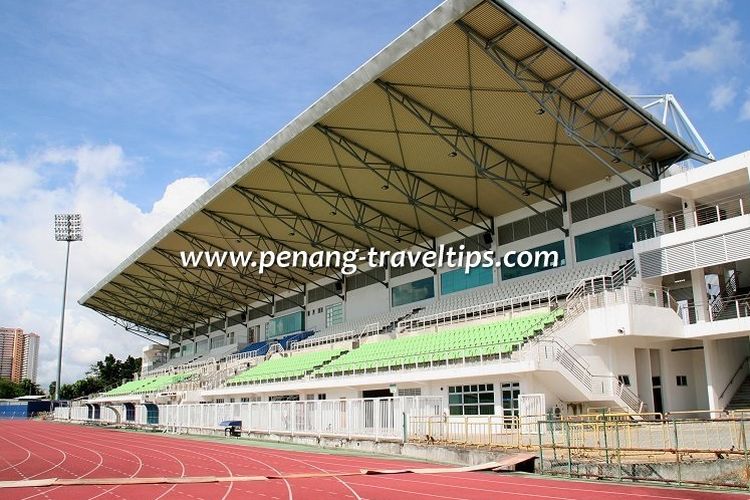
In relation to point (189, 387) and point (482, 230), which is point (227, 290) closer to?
point (189, 387)

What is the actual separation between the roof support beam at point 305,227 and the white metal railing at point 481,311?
9.08 metres

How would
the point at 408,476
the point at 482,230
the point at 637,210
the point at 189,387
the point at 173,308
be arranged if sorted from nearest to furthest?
1. the point at 408,476
2. the point at 637,210
3. the point at 482,230
4. the point at 189,387
5. the point at 173,308

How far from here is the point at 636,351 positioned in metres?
28.7

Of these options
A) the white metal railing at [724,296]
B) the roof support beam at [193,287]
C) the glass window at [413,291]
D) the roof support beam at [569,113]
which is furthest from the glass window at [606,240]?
the roof support beam at [193,287]

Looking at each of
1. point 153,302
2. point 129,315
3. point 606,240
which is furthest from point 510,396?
point 129,315

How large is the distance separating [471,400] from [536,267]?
11890mm

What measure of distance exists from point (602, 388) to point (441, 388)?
270 inches

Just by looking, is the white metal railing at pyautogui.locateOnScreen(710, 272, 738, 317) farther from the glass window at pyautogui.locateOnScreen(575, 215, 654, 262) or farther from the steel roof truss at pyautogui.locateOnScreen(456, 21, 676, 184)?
the steel roof truss at pyautogui.locateOnScreen(456, 21, 676, 184)

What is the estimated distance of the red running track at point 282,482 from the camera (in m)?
13.2

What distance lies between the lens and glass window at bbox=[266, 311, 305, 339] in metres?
62.3

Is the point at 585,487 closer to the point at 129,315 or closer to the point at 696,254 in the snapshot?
the point at 696,254

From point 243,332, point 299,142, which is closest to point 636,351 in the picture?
point 299,142

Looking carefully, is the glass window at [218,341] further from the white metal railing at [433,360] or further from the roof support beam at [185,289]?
the white metal railing at [433,360]

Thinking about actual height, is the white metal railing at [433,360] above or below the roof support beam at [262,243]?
below
